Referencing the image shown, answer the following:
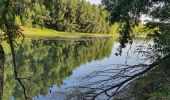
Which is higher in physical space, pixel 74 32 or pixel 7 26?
pixel 7 26

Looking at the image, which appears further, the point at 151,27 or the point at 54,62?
the point at 54,62

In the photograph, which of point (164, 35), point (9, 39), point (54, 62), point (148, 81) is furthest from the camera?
point (54, 62)

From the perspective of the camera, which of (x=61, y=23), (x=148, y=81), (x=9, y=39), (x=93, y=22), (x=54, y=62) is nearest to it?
(x=9, y=39)

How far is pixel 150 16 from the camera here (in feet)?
40.5

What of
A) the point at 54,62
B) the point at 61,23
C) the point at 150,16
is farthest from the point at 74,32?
the point at 150,16

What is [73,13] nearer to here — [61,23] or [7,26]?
[61,23]

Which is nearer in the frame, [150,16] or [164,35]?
[164,35]

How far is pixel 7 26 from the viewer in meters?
6.84

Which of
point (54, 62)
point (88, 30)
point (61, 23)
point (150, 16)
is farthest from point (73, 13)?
point (150, 16)

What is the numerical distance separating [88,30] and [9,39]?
121224 mm

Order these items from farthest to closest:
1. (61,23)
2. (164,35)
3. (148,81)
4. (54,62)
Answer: (61,23) < (54,62) < (164,35) < (148,81)

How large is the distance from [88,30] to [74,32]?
28.8 feet

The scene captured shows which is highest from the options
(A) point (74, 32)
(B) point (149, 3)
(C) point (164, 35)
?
(B) point (149, 3)

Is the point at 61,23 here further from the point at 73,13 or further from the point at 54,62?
the point at 54,62
